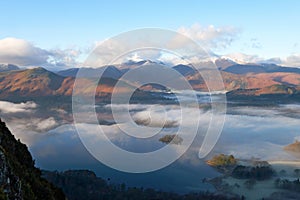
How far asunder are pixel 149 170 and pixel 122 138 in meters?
20.5

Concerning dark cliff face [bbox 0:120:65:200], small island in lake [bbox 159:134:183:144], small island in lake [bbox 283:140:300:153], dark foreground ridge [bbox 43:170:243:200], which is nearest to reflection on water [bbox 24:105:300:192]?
→ small island in lake [bbox 159:134:183:144]

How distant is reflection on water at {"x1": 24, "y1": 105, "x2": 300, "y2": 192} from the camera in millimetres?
79250

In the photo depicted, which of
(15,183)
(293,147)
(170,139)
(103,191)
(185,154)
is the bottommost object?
(103,191)

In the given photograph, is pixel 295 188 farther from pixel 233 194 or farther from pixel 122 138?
pixel 122 138

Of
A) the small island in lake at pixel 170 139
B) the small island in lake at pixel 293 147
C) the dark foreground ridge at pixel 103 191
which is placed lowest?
the dark foreground ridge at pixel 103 191

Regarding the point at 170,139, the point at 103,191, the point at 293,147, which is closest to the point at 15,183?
the point at 103,191

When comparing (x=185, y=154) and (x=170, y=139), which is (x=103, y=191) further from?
(x=185, y=154)

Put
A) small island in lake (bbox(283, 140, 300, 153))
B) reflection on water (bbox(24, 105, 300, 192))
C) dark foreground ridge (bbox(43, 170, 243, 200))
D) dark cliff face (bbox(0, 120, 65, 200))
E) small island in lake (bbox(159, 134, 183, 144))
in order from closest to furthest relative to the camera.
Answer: dark cliff face (bbox(0, 120, 65, 200)) < dark foreground ridge (bbox(43, 170, 243, 200)) < reflection on water (bbox(24, 105, 300, 192)) < small island in lake (bbox(159, 134, 183, 144)) < small island in lake (bbox(283, 140, 300, 153))

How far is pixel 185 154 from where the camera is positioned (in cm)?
9606

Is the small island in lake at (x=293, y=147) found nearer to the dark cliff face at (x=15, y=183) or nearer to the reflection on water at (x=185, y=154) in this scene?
the reflection on water at (x=185, y=154)

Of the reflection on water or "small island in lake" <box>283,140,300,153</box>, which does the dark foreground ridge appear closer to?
the reflection on water

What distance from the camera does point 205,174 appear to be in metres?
81.2

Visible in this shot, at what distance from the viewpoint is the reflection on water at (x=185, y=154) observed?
7925 cm

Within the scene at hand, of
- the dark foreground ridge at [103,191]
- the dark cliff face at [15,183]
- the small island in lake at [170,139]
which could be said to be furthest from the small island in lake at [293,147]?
the dark cliff face at [15,183]
